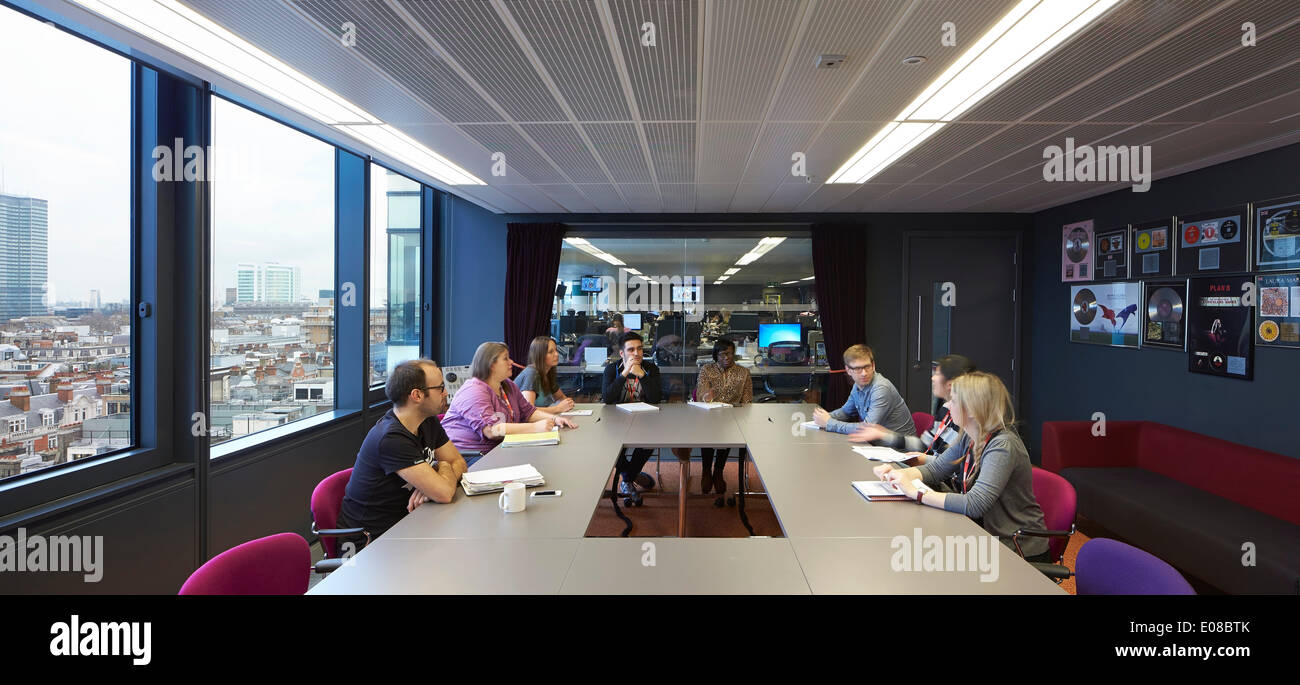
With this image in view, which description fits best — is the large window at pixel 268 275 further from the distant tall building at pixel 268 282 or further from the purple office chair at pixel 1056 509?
the purple office chair at pixel 1056 509

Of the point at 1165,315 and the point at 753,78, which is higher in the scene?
the point at 753,78

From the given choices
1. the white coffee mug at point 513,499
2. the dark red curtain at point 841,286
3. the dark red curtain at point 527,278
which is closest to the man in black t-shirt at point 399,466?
the white coffee mug at point 513,499

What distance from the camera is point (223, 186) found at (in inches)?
134

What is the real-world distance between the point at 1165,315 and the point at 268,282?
6.68 metres

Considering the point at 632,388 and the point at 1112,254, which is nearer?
the point at 1112,254

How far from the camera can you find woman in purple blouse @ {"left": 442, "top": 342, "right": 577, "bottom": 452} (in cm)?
374

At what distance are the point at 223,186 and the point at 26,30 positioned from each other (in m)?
1.13

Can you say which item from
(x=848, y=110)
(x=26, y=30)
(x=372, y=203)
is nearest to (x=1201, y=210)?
(x=848, y=110)

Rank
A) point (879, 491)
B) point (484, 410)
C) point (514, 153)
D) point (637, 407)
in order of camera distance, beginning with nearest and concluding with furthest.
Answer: point (879, 491) → point (484, 410) → point (514, 153) → point (637, 407)

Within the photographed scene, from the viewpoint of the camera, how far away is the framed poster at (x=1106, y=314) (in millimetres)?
4809

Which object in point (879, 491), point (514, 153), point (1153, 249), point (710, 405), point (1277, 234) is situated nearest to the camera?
point (879, 491)

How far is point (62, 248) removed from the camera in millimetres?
2549
